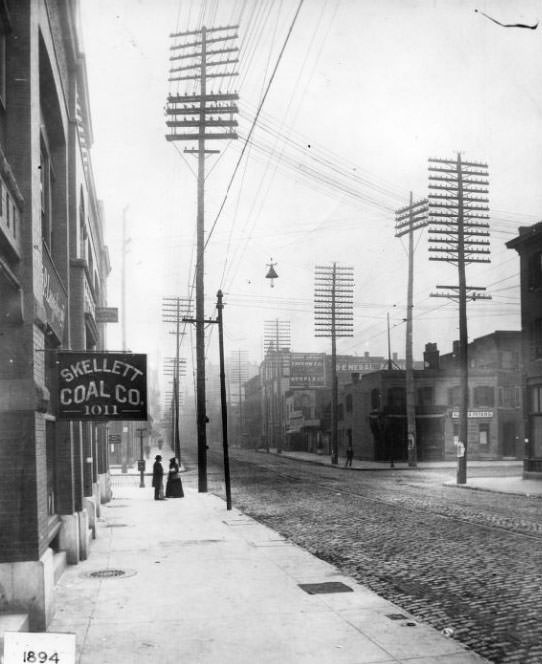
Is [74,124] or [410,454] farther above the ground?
[74,124]

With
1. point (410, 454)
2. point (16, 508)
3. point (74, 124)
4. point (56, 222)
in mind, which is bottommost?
point (410, 454)

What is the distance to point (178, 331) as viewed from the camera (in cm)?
5456

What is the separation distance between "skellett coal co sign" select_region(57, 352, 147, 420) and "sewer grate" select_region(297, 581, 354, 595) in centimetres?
331

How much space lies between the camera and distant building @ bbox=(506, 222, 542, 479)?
3228 centimetres

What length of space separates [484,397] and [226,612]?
167 feet

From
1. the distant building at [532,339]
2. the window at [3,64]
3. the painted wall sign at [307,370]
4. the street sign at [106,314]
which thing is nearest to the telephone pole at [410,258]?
the distant building at [532,339]

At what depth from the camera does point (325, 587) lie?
10.4 metres

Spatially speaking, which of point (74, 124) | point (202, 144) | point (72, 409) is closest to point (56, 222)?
point (74, 124)

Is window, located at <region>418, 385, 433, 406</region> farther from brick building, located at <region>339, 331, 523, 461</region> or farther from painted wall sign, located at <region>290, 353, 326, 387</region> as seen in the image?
painted wall sign, located at <region>290, 353, 326, 387</region>

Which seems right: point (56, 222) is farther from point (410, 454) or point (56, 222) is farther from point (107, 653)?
point (410, 454)

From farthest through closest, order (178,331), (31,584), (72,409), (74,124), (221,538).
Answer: (178,331) < (221,538) < (74,124) < (72,409) < (31,584)

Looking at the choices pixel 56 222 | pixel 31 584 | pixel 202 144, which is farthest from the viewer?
pixel 202 144

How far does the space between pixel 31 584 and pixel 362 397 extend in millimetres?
49644

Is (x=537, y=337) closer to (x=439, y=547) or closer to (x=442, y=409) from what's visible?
(x=439, y=547)
